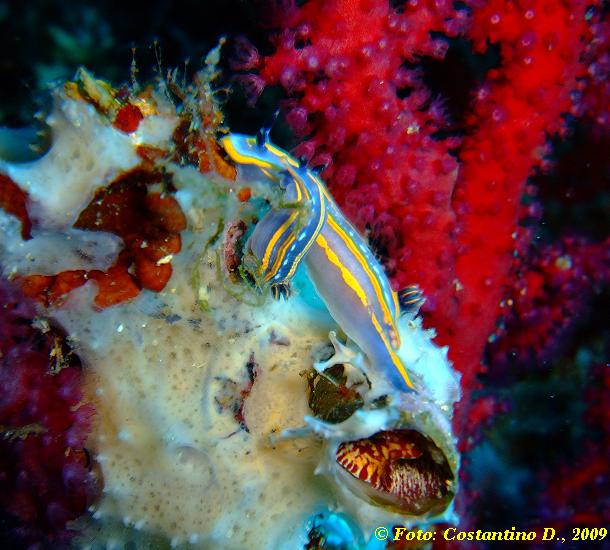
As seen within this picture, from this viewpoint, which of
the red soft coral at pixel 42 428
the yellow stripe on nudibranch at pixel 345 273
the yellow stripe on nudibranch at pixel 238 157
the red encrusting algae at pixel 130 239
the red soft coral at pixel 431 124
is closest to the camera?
the red encrusting algae at pixel 130 239

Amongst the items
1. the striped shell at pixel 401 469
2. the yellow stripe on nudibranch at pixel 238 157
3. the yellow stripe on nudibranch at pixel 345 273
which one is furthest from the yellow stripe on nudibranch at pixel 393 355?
the yellow stripe on nudibranch at pixel 238 157

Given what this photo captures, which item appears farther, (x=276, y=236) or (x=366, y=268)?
(x=366, y=268)

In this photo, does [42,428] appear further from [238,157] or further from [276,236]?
[238,157]

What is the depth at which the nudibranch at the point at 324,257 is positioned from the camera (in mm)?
1794

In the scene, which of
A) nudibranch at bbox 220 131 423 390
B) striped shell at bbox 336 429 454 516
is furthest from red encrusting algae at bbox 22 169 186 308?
striped shell at bbox 336 429 454 516

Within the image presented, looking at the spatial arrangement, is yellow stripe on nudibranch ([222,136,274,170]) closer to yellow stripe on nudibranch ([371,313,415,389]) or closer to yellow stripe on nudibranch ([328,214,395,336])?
yellow stripe on nudibranch ([328,214,395,336])

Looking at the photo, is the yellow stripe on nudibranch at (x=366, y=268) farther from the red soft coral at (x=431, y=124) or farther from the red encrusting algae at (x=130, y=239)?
the red encrusting algae at (x=130, y=239)

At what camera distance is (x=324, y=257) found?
2.13 metres

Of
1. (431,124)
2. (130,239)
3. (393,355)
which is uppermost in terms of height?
(431,124)

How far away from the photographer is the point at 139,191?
166cm

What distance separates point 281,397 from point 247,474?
37cm

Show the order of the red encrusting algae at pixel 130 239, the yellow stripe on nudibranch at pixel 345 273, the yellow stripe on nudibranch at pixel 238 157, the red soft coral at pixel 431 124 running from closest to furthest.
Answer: the red encrusting algae at pixel 130 239 → the yellow stripe on nudibranch at pixel 238 157 → the yellow stripe on nudibranch at pixel 345 273 → the red soft coral at pixel 431 124

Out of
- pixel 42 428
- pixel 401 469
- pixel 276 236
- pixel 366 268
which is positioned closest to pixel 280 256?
pixel 276 236

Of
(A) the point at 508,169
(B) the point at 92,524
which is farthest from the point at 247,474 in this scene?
(A) the point at 508,169
